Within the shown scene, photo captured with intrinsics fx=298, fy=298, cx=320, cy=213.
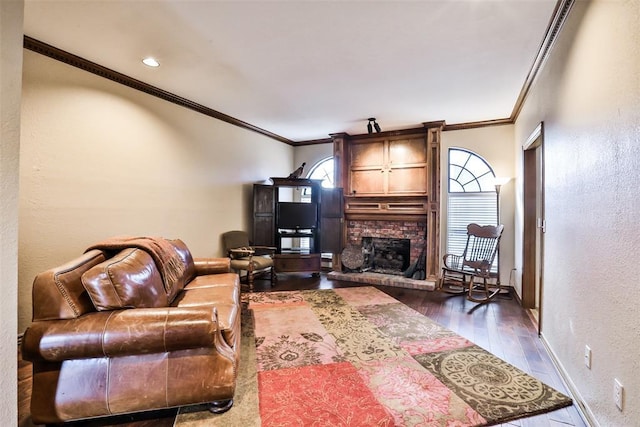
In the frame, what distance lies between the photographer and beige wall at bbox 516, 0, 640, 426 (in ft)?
4.32

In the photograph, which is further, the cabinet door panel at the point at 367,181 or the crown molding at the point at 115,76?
the cabinet door panel at the point at 367,181

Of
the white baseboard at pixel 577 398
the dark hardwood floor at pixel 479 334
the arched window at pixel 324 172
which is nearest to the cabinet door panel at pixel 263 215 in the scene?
the dark hardwood floor at pixel 479 334

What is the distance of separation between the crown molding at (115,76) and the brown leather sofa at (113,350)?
7.01 ft

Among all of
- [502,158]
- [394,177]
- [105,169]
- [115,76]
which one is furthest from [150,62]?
[502,158]

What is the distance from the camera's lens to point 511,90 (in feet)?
11.6

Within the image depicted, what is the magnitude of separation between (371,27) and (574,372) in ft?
9.27

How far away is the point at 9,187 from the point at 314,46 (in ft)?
7.60

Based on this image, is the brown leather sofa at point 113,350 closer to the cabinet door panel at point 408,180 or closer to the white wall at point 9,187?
the white wall at point 9,187

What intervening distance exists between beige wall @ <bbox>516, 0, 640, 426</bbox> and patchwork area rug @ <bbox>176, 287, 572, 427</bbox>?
493 millimetres

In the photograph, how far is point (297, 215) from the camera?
5.49 metres

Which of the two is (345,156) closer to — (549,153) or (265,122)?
(265,122)

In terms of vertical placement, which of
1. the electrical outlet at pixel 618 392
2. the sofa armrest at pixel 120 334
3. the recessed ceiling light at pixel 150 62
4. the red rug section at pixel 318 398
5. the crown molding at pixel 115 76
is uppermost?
the recessed ceiling light at pixel 150 62

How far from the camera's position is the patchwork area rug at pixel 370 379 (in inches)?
68.4

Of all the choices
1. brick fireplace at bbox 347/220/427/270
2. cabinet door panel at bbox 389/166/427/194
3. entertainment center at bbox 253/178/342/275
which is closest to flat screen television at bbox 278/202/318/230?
entertainment center at bbox 253/178/342/275
